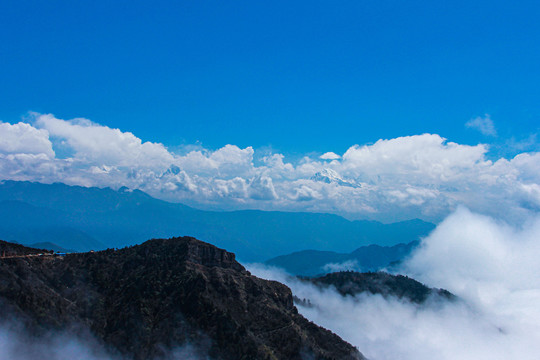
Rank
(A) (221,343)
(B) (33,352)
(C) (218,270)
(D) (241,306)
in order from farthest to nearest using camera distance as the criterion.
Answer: (C) (218,270)
(D) (241,306)
(A) (221,343)
(B) (33,352)

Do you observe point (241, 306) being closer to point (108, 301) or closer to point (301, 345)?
point (301, 345)

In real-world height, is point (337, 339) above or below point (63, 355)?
above

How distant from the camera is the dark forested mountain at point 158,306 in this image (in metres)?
133

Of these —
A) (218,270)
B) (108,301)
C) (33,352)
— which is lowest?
(33,352)

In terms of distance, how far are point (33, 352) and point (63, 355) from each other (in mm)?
8729

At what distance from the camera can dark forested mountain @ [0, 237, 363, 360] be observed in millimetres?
133125

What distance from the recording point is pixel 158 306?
150m

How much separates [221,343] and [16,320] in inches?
2665

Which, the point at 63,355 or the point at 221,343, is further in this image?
the point at 221,343

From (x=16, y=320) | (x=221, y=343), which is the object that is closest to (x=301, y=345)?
(x=221, y=343)

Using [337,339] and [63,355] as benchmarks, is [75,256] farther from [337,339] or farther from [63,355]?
[337,339]

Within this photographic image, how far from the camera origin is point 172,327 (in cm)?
14362

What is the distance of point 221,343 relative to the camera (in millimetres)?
143250

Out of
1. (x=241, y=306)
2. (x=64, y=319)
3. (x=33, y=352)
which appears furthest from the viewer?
(x=241, y=306)
